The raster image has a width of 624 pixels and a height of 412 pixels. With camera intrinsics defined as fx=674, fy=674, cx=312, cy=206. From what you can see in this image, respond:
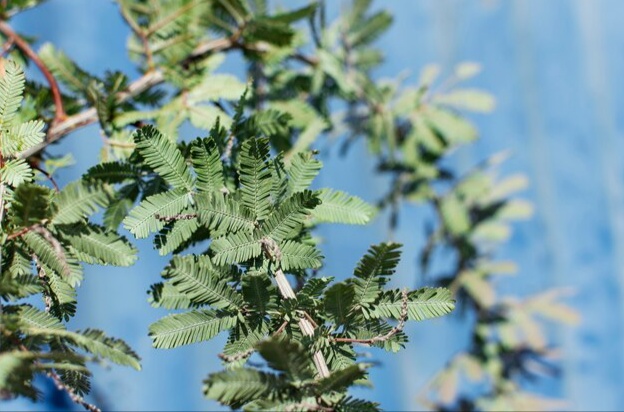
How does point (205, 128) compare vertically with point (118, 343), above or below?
above

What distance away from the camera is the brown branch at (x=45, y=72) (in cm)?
64

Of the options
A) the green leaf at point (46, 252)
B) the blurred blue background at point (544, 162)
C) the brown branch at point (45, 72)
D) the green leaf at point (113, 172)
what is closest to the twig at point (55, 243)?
the green leaf at point (46, 252)

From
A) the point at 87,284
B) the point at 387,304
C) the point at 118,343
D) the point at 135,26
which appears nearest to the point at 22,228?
the point at 118,343

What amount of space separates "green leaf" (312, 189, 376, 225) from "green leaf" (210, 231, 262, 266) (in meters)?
0.09

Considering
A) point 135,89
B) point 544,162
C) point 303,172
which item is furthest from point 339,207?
point 544,162

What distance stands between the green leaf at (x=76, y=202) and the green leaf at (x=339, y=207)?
0.56ft

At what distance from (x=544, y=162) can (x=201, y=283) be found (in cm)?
130

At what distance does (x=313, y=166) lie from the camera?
0.48 metres

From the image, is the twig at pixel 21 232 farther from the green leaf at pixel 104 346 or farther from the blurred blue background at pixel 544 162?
the blurred blue background at pixel 544 162

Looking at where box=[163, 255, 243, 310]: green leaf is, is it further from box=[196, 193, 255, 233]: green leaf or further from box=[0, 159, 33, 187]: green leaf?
box=[0, 159, 33, 187]: green leaf

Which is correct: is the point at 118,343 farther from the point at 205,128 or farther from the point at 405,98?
the point at 405,98

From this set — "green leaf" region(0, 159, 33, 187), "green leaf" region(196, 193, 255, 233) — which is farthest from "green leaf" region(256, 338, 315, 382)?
"green leaf" region(0, 159, 33, 187)

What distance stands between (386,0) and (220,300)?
3.92ft

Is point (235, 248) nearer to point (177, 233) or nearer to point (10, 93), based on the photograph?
point (177, 233)
